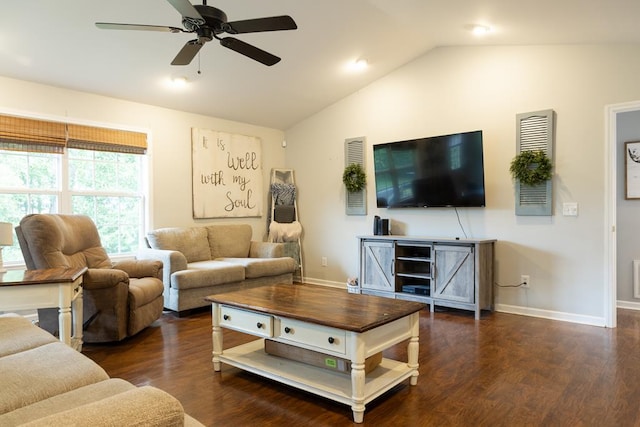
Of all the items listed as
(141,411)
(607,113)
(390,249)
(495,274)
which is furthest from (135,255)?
(607,113)

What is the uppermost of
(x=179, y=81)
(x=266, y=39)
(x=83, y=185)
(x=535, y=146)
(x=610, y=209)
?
(x=266, y=39)

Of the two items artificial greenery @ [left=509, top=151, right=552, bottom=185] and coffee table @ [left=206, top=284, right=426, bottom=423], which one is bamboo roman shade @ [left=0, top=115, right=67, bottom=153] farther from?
artificial greenery @ [left=509, top=151, right=552, bottom=185]

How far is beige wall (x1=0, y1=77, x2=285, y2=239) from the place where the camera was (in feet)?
13.4

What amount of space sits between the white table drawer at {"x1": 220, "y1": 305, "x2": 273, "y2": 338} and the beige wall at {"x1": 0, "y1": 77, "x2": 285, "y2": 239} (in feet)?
8.77

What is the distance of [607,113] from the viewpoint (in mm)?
3908

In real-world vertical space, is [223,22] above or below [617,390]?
above

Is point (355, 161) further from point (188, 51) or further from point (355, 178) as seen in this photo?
point (188, 51)

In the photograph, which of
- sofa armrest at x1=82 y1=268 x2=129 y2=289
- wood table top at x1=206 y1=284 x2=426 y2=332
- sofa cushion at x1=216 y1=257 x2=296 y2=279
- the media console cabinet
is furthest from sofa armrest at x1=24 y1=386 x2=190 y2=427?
sofa cushion at x1=216 y1=257 x2=296 y2=279

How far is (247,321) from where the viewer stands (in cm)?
266

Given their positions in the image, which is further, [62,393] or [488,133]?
[488,133]

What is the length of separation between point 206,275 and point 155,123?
6.63 ft

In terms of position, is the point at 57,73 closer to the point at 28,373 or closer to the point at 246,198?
the point at 246,198

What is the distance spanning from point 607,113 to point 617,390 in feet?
8.44

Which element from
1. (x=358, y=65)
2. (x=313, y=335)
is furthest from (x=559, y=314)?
(x=358, y=65)
